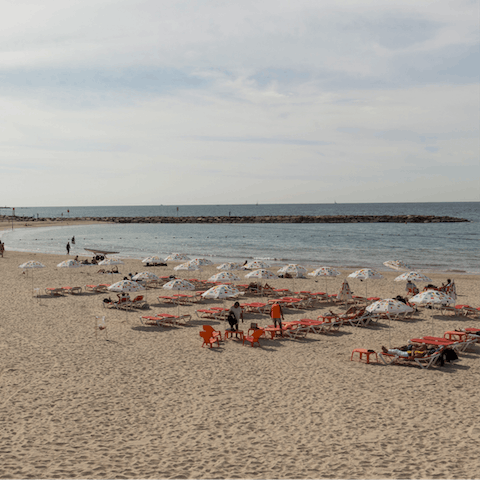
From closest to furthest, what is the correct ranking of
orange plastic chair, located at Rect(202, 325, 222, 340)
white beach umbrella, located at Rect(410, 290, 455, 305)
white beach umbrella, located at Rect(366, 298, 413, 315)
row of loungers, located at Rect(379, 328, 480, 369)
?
row of loungers, located at Rect(379, 328, 480, 369), orange plastic chair, located at Rect(202, 325, 222, 340), white beach umbrella, located at Rect(366, 298, 413, 315), white beach umbrella, located at Rect(410, 290, 455, 305)

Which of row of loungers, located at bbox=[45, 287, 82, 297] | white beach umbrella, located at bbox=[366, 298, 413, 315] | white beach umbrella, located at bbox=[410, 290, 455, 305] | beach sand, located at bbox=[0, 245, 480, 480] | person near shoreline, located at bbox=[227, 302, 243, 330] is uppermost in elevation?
white beach umbrella, located at bbox=[410, 290, 455, 305]

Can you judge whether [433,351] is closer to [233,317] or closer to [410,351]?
[410,351]

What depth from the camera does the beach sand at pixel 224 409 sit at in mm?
6684

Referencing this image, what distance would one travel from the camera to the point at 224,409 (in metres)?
8.77

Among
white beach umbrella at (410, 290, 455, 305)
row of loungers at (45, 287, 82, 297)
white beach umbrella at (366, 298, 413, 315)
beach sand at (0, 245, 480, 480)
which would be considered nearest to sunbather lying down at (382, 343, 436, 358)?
beach sand at (0, 245, 480, 480)

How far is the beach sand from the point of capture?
21.9ft

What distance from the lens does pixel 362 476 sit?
6391mm

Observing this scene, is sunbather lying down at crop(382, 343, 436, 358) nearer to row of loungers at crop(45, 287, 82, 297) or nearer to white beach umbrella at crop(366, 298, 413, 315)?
white beach umbrella at crop(366, 298, 413, 315)

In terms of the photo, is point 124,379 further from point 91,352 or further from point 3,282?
point 3,282

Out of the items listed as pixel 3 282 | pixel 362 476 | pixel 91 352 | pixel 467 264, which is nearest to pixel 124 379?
pixel 91 352

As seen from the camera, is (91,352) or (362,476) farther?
(91,352)

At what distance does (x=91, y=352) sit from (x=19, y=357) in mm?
1930

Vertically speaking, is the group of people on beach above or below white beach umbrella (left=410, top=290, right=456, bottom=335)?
below

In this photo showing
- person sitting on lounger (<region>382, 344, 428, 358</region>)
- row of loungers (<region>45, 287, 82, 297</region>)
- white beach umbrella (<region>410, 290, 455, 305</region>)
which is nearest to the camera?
person sitting on lounger (<region>382, 344, 428, 358</region>)
